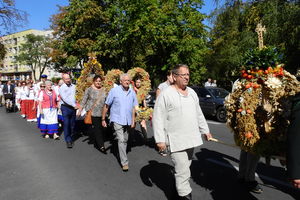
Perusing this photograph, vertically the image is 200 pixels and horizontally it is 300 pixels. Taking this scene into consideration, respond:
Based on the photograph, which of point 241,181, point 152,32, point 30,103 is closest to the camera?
point 241,181

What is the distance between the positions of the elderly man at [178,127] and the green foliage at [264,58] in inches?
36.6

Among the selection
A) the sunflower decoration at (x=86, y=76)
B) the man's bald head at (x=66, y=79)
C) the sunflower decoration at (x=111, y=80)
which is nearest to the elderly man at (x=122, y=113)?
the man's bald head at (x=66, y=79)

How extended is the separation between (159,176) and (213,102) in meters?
7.96

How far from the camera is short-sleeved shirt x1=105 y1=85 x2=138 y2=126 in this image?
548 centimetres

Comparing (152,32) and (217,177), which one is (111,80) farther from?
(152,32)

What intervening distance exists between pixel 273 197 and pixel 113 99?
328cm

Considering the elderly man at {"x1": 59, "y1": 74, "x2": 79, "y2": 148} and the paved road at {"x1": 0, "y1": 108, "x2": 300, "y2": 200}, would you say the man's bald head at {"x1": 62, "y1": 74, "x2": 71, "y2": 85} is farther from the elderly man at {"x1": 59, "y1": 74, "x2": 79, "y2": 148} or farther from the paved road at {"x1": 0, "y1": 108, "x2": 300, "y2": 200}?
the paved road at {"x1": 0, "y1": 108, "x2": 300, "y2": 200}

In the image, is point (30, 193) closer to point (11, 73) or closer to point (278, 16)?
point (278, 16)

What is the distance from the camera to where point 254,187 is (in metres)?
4.25

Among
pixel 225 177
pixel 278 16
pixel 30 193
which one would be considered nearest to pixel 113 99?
pixel 30 193

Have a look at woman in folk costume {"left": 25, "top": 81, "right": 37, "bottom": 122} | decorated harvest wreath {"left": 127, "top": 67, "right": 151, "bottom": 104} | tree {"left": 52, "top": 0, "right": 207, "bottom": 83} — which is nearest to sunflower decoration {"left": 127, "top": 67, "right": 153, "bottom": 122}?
decorated harvest wreath {"left": 127, "top": 67, "right": 151, "bottom": 104}

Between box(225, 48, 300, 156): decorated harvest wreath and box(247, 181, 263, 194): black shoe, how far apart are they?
90cm

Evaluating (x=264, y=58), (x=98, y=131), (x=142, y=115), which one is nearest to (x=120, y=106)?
(x=98, y=131)

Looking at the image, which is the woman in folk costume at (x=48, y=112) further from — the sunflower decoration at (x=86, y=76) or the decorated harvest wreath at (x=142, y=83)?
the decorated harvest wreath at (x=142, y=83)
